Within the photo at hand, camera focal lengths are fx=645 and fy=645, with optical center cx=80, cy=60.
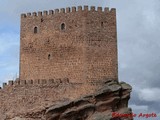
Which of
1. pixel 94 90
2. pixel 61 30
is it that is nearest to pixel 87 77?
pixel 94 90

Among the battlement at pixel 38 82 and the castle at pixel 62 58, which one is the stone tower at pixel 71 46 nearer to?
the castle at pixel 62 58

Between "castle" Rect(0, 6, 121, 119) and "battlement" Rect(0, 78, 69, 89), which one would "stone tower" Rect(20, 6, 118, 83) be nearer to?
"castle" Rect(0, 6, 121, 119)

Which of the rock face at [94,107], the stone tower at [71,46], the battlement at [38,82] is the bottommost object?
the rock face at [94,107]

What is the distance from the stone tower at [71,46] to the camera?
49.0 metres

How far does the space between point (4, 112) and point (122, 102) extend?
897 cm

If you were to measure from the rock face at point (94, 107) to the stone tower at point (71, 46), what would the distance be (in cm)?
184

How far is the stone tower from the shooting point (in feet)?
161

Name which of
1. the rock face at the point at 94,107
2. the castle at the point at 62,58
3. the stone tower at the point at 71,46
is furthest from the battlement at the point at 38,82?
the rock face at the point at 94,107

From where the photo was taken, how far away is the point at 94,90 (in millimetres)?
48188

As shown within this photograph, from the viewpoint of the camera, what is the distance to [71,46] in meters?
49.6

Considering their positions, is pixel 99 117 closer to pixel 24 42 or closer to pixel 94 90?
pixel 94 90

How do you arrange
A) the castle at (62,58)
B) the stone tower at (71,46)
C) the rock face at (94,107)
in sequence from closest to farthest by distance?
the rock face at (94,107) < the castle at (62,58) < the stone tower at (71,46)

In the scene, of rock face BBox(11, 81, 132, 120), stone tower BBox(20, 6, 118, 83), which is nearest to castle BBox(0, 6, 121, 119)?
stone tower BBox(20, 6, 118, 83)

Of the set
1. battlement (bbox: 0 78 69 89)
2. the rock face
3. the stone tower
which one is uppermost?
the stone tower
